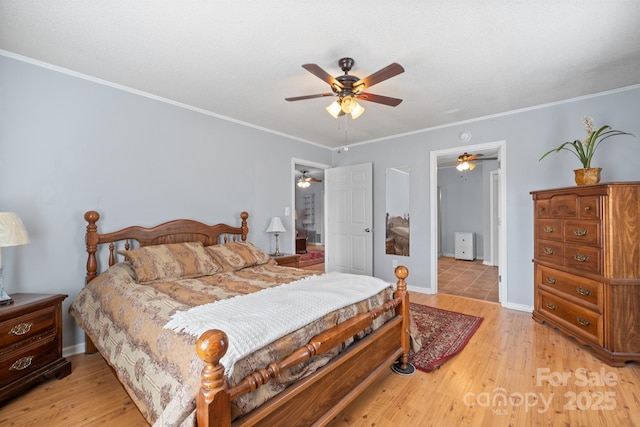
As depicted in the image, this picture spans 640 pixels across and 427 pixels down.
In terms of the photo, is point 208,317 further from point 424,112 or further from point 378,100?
point 424,112

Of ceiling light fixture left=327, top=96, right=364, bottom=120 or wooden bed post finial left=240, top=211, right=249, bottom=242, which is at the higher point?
ceiling light fixture left=327, top=96, right=364, bottom=120

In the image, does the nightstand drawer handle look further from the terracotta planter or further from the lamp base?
the terracotta planter

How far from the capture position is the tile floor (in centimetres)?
428

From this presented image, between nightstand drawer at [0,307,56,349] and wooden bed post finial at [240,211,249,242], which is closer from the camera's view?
nightstand drawer at [0,307,56,349]

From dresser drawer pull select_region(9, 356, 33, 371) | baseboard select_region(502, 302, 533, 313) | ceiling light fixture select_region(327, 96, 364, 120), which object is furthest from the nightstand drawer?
baseboard select_region(502, 302, 533, 313)

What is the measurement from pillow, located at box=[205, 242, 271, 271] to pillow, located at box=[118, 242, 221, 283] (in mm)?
100

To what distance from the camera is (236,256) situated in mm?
3020

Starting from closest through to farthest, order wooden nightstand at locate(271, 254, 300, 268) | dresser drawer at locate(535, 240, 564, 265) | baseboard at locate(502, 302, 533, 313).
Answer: dresser drawer at locate(535, 240, 564, 265) < baseboard at locate(502, 302, 533, 313) < wooden nightstand at locate(271, 254, 300, 268)

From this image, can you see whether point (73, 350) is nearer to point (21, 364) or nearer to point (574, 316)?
point (21, 364)

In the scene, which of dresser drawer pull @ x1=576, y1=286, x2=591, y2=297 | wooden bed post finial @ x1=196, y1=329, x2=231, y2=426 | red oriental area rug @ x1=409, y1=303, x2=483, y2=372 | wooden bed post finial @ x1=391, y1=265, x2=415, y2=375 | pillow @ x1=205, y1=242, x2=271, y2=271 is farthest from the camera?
pillow @ x1=205, y1=242, x2=271, y2=271

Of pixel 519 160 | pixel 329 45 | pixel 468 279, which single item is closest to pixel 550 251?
pixel 519 160

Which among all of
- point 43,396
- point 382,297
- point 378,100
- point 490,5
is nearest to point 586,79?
point 490,5

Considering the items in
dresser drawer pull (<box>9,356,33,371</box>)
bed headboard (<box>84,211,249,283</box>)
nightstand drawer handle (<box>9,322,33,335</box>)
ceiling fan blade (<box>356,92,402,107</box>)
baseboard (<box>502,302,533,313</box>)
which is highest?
ceiling fan blade (<box>356,92,402,107</box>)

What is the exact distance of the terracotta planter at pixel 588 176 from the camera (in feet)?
8.48
